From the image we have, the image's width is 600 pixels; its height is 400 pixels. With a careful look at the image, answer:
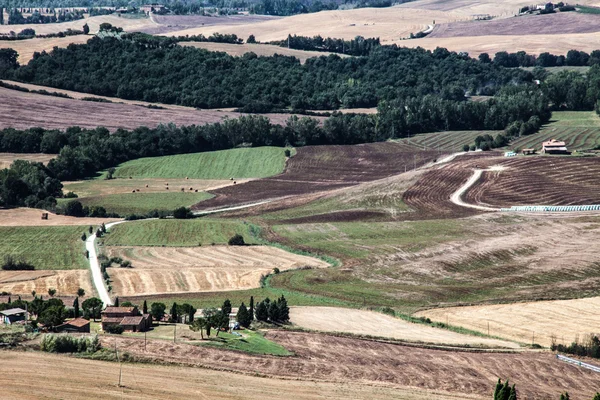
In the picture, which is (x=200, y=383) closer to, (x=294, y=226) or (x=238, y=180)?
(x=294, y=226)

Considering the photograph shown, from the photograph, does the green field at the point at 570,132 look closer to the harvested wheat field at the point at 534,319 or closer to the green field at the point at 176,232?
the green field at the point at 176,232

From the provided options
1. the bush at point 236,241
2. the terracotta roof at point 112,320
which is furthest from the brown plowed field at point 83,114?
the terracotta roof at point 112,320

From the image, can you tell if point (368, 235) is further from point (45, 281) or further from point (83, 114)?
point (83, 114)

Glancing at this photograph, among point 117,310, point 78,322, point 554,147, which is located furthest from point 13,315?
point 554,147

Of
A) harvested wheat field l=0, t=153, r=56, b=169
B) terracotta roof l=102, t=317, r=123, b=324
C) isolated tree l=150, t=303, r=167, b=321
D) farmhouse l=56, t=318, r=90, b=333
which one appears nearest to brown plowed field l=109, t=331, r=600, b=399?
farmhouse l=56, t=318, r=90, b=333

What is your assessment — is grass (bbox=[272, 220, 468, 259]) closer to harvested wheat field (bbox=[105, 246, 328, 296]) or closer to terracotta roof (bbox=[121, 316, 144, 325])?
harvested wheat field (bbox=[105, 246, 328, 296])

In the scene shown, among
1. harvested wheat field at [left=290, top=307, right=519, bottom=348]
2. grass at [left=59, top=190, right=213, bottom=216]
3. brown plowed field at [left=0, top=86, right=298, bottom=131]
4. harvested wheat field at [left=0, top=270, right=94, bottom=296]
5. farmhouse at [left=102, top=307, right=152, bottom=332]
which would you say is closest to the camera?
farmhouse at [left=102, top=307, right=152, bottom=332]
